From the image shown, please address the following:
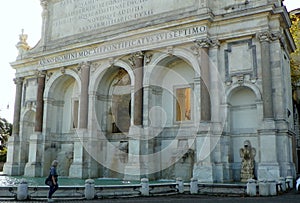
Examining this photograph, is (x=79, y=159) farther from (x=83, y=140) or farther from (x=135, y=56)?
(x=135, y=56)

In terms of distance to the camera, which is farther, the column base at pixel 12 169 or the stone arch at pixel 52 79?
the column base at pixel 12 169

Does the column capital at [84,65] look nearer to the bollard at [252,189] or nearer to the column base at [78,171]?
the column base at [78,171]

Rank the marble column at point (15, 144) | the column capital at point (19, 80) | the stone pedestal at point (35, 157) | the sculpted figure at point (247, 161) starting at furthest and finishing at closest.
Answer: the column capital at point (19, 80) → the marble column at point (15, 144) → the stone pedestal at point (35, 157) → the sculpted figure at point (247, 161)

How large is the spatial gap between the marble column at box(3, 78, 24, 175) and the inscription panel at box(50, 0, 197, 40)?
5746mm

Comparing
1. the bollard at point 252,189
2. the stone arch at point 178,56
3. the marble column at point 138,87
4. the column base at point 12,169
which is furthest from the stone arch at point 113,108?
the bollard at point 252,189

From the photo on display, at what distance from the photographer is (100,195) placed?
46.5 ft

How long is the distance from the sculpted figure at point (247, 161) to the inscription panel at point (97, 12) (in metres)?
9.79

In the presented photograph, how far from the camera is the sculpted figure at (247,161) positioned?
20.0m

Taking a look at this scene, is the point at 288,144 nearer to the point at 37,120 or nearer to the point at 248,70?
the point at 248,70

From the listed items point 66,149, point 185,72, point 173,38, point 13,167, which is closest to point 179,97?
point 185,72

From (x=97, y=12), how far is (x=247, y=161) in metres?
16.2

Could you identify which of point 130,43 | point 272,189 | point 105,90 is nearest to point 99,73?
point 105,90

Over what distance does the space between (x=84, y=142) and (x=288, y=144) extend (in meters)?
13.6

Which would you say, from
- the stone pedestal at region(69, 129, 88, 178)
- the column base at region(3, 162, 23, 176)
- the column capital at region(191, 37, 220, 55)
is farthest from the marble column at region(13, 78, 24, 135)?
the column capital at region(191, 37, 220, 55)
